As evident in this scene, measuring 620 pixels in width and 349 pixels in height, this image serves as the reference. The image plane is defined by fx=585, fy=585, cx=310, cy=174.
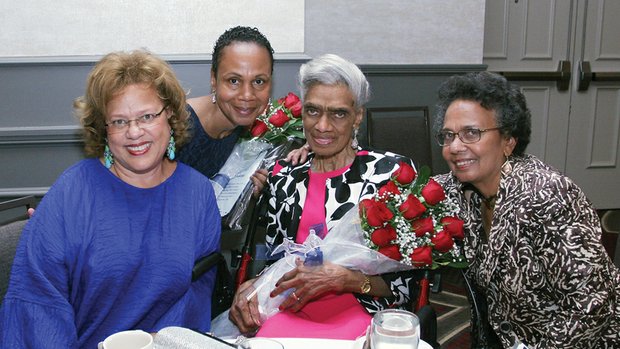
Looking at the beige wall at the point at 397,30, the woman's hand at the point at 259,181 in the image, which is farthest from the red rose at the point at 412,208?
the beige wall at the point at 397,30

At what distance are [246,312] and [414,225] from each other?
0.67 meters

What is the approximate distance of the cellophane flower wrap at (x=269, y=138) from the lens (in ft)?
8.40

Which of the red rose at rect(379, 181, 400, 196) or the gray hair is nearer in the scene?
the red rose at rect(379, 181, 400, 196)

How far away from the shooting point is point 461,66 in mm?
4562

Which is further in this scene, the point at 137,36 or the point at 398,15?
the point at 398,15

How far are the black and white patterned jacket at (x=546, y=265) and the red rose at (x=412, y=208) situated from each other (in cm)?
29

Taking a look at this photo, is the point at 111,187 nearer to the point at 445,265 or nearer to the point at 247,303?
the point at 247,303

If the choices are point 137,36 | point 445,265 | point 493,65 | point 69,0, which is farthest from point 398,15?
point 445,265

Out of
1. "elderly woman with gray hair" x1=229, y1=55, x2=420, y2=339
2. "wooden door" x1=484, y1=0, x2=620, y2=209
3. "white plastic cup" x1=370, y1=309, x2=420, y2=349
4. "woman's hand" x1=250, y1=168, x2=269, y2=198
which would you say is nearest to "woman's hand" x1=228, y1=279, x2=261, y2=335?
"elderly woman with gray hair" x1=229, y1=55, x2=420, y2=339

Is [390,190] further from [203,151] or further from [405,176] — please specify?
[203,151]

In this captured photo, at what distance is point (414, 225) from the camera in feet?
6.14

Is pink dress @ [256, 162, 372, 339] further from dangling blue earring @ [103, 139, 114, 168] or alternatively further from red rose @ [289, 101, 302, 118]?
dangling blue earring @ [103, 139, 114, 168]

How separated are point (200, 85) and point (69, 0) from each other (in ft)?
3.10

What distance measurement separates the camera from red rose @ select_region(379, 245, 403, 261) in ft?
6.11
